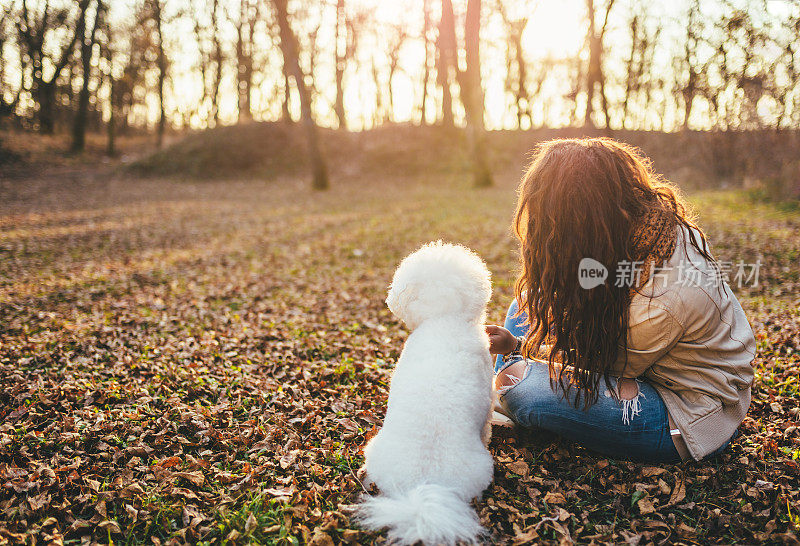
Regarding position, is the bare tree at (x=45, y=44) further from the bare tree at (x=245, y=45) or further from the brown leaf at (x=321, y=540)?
the brown leaf at (x=321, y=540)

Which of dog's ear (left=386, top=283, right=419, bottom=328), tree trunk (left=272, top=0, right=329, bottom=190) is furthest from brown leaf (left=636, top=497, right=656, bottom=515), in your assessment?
tree trunk (left=272, top=0, right=329, bottom=190)

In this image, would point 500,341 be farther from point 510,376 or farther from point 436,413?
point 436,413

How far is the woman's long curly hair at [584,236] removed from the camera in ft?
8.75

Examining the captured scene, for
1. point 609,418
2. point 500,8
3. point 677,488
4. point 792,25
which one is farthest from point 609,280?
point 500,8

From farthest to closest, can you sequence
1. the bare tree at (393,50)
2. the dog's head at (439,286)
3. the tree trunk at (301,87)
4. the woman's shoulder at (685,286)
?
the bare tree at (393,50)
the tree trunk at (301,87)
the dog's head at (439,286)
the woman's shoulder at (685,286)

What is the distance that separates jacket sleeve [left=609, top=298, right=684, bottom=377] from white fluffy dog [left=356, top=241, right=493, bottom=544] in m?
0.78

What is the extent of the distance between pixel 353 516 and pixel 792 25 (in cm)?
1560

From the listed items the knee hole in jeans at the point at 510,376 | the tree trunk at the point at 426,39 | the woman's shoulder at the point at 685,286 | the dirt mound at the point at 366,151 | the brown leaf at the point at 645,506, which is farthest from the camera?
the tree trunk at the point at 426,39

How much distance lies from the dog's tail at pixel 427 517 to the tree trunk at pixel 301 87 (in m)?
17.4

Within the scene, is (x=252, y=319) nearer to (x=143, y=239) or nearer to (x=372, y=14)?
(x=143, y=239)

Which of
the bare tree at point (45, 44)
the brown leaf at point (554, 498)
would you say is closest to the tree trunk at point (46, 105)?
the bare tree at point (45, 44)

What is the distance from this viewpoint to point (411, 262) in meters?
2.79

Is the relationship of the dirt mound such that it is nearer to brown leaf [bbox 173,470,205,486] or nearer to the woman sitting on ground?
the woman sitting on ground

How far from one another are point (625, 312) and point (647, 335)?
160 mm
